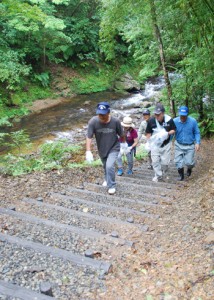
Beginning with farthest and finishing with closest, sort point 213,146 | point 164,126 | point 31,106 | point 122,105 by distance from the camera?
point 122,105
point 31,106
point 213,146
point 164,126

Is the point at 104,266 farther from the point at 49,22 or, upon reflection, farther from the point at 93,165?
the point at 49,22

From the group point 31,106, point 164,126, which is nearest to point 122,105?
point 31,106

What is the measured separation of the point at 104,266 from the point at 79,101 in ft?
59.6

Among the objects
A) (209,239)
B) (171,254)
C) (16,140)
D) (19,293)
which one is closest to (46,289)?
(19,293)

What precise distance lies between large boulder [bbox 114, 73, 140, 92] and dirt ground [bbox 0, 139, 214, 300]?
18859 mm

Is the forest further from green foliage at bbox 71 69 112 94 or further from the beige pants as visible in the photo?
the beige pants

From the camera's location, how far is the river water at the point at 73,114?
14.7 metres

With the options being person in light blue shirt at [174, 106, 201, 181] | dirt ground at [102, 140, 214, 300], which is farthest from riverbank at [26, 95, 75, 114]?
dirt ground at [102, 140, 214, 300]

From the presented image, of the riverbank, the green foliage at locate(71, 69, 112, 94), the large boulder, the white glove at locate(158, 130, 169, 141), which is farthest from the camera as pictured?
the large boulder

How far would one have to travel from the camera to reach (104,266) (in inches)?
121

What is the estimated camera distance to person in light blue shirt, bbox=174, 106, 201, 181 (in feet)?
20.7

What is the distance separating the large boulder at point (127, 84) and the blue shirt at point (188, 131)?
57.9ft

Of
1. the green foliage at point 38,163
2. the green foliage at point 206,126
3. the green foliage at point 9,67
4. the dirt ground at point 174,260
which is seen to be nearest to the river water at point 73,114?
the green foliage at point 9,67

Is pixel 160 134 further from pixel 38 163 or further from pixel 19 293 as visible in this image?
pixel 19 293
